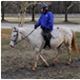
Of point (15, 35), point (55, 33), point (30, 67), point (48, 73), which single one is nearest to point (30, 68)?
point (30, 67)

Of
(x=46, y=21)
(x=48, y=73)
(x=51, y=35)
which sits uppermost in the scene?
(x=46, y=21)

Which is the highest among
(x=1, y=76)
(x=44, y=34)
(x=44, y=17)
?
(x=44, y=17)

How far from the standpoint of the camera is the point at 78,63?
21.3ft

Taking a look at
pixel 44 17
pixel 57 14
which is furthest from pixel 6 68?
pixel 57 14

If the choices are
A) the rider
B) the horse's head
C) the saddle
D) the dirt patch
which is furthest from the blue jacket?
the dirt patch

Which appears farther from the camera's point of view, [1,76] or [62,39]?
[62,39]

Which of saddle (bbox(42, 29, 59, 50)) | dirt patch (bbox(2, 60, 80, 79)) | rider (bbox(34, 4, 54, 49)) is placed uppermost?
rider (bbox(34, 4, 54, 49))

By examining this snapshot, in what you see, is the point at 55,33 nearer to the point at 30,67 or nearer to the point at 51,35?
the point at 51,35

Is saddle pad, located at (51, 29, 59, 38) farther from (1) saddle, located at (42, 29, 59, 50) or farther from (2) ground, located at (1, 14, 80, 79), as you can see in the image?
(2) ground, located at (1, 14, 80, 79)

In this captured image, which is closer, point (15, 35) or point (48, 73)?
point (48, 73)

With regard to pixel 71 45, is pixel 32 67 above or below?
below

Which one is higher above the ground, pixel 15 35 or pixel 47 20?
pixel 47 20

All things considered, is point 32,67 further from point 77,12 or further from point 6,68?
point 77,12

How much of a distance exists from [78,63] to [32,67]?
154cm
